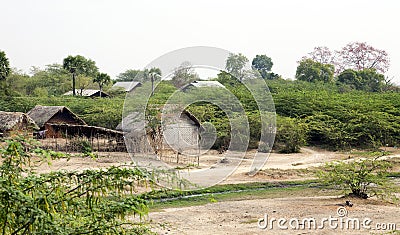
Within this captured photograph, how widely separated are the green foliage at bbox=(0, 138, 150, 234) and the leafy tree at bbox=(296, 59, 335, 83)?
43277mm

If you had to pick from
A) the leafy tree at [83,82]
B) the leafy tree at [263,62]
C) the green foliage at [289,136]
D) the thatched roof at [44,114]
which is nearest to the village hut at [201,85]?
the green foliage at [289,136]

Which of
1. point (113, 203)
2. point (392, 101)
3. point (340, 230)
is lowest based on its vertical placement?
point (340, 230)

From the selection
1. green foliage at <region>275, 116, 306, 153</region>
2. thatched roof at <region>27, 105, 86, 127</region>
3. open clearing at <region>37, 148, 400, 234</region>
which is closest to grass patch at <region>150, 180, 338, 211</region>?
open clearing at <region>37, 148, 400, 234</region>

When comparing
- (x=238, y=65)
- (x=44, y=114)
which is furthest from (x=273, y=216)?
(x=44, y=114)

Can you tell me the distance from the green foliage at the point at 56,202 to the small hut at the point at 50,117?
22.9 m

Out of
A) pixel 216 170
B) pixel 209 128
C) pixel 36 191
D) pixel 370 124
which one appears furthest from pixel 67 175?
pixel 370 124

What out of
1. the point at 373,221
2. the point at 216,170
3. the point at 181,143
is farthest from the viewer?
the point at 181,143

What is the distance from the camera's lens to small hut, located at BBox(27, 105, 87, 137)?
26.3 metres

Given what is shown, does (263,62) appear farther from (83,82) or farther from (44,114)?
(44,114)

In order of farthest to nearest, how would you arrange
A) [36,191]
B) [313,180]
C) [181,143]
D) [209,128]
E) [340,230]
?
[209,128]
[181,143]
[313,180]
[340,230]
[36,191]

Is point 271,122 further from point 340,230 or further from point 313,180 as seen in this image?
point 340,230

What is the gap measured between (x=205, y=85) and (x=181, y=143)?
6.69m

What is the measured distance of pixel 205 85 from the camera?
29.7 m

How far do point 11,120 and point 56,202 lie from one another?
70.3 feet
